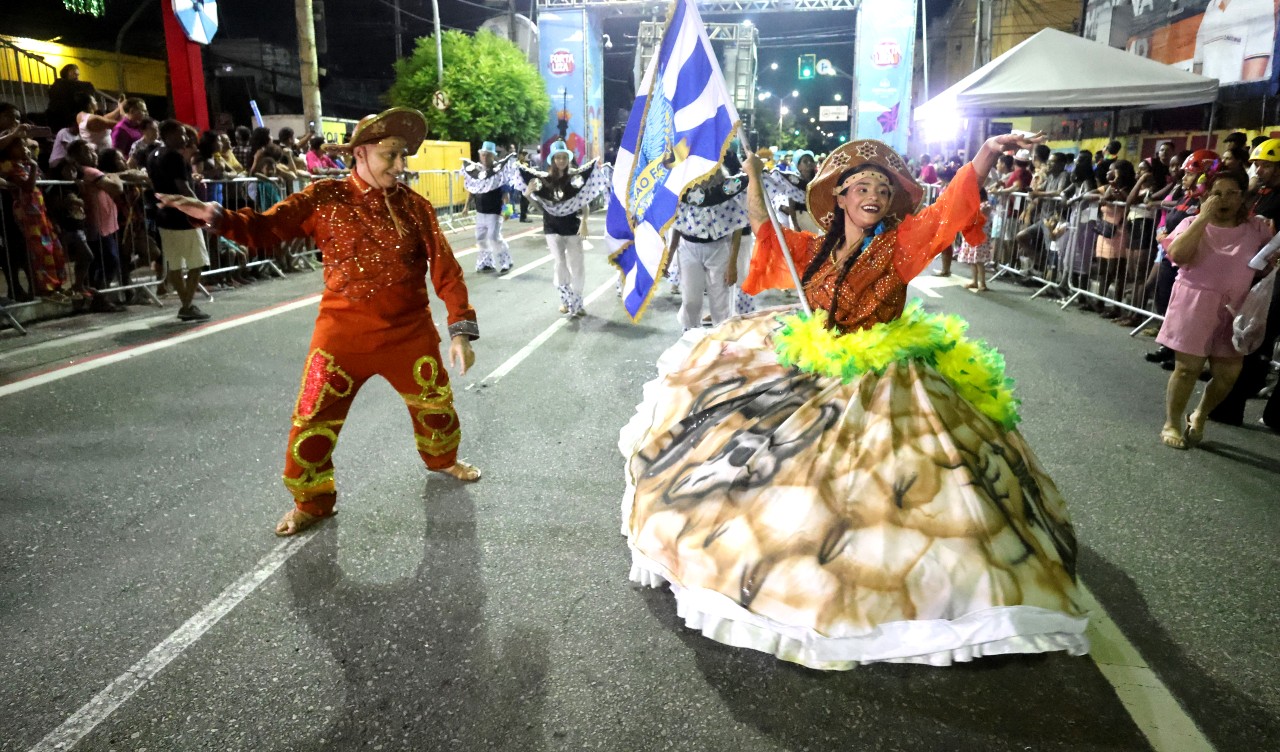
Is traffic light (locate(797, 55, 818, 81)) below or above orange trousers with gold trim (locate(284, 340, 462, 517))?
above

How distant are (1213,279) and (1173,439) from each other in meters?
1.08

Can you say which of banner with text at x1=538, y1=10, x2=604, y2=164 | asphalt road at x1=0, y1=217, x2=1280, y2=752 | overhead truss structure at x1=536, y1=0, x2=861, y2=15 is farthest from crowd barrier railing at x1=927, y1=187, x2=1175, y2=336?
banner with text at x1=538, y1=10, x2=604, y2=164

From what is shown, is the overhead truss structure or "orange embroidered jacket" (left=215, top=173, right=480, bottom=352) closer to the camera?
"orange embroidered jacket" (left=215, top=173, right=480, bottom=352)

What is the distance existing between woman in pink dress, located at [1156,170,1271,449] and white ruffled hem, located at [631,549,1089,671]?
337 centimetres

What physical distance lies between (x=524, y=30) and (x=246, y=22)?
11.7 meters

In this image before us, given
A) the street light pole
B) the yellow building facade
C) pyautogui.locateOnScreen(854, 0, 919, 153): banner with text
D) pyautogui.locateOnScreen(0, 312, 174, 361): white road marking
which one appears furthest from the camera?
the street light pole

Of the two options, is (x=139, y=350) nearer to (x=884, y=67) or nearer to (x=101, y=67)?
(x=101, y=67)

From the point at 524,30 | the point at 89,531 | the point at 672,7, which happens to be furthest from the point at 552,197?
the point at 524,30

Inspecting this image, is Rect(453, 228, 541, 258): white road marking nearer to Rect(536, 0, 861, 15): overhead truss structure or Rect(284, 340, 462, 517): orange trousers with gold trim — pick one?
Rect(284, 340, 462, 517): orange trousers with gold trim

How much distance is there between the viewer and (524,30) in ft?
121

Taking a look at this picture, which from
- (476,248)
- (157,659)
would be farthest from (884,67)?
(157,659)

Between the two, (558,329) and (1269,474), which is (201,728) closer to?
(1269,474)

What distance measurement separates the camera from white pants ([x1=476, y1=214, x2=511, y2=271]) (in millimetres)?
12930

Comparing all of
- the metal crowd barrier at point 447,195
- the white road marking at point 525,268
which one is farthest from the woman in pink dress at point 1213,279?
the metal crowd barrier at point 447,195
